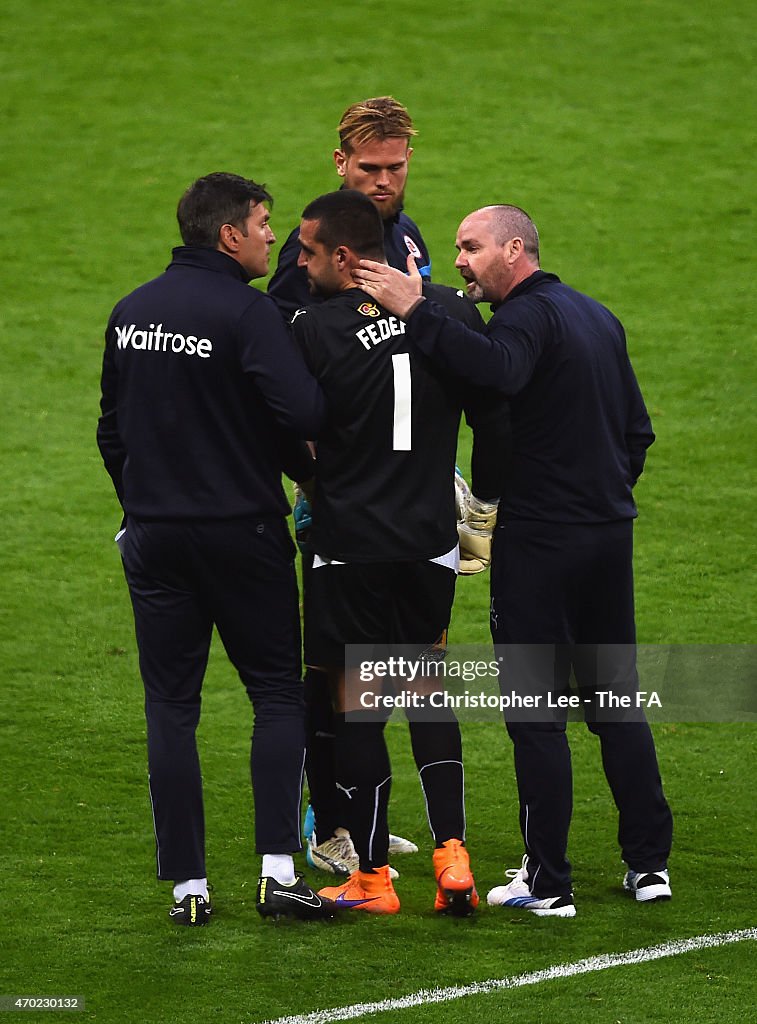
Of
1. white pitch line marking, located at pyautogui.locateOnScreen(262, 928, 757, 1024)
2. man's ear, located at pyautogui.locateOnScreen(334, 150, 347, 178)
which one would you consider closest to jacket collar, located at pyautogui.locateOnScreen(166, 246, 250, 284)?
man's ear, located at pyautogui.locateOnScreen(334, 150, 347, 178)

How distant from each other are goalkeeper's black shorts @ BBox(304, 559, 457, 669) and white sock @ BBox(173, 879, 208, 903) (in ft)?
2.20

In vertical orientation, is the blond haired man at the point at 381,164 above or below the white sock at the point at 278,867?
above

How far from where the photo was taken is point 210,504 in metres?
4.22

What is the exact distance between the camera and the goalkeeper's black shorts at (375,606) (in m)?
4.26

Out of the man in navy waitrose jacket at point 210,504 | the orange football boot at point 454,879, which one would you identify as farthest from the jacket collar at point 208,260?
the orange football boot at point 454,879

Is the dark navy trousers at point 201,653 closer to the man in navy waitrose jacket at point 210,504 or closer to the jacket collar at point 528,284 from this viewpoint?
the man in navy waitrose jacket at point 210,504

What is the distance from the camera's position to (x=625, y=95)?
47.6 ft

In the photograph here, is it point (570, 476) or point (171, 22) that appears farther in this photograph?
point (171, 22)

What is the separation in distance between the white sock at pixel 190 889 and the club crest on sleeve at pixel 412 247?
79.1 inches

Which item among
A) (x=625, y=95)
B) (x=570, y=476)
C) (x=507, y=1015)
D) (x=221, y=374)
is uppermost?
(x=625, y=95)

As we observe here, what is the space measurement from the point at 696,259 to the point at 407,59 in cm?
493

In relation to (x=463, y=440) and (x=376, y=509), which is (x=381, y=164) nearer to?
(x=376, y=509)

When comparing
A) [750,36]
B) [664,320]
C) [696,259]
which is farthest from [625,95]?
[664,320]

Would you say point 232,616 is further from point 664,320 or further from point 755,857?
point 664,320
